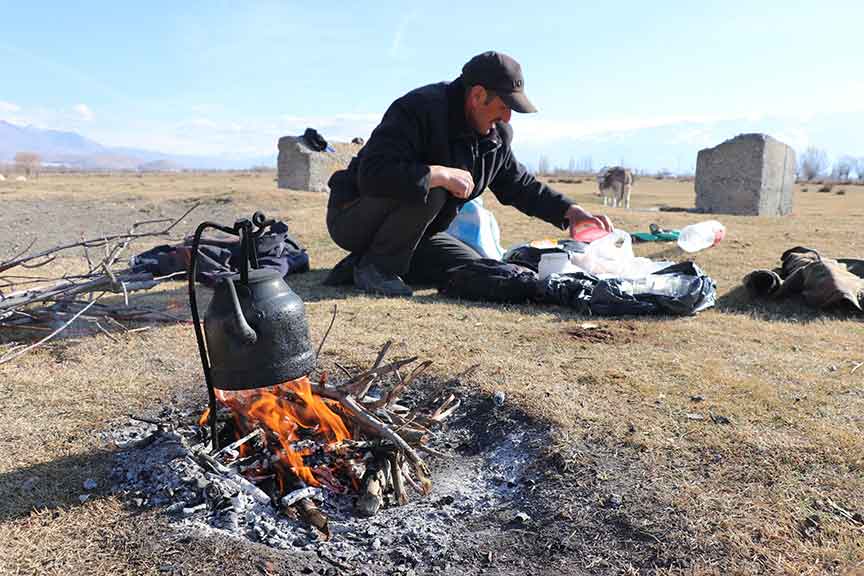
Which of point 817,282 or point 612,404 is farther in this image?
point 817,282

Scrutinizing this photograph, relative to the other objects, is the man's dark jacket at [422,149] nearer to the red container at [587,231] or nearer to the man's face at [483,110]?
the man's face at [483,110]

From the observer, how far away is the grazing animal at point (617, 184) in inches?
692

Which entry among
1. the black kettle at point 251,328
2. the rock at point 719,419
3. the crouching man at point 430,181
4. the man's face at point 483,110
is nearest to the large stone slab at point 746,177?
the crouching man at point 430,181

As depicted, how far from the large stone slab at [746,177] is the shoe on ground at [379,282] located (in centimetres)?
1082

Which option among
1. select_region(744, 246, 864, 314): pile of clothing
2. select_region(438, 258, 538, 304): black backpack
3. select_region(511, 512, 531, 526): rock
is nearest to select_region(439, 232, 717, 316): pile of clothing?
select_region(438, 258, 538, 304): black backpack

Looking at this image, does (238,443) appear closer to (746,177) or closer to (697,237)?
(697,237)

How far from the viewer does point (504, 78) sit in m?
4.15

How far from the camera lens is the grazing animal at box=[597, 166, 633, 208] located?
1758 centimetres

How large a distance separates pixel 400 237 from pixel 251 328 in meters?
2.93

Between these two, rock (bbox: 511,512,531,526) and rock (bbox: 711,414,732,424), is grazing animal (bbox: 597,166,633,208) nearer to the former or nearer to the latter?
rock (bbox: 711,414,732,424)

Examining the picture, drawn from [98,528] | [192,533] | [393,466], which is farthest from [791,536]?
[98,528]

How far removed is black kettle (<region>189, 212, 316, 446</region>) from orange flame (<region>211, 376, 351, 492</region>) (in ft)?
1.69

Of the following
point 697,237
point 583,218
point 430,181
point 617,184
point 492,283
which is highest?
point 617,184

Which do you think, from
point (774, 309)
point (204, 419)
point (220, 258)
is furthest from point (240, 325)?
point (774, 309)
